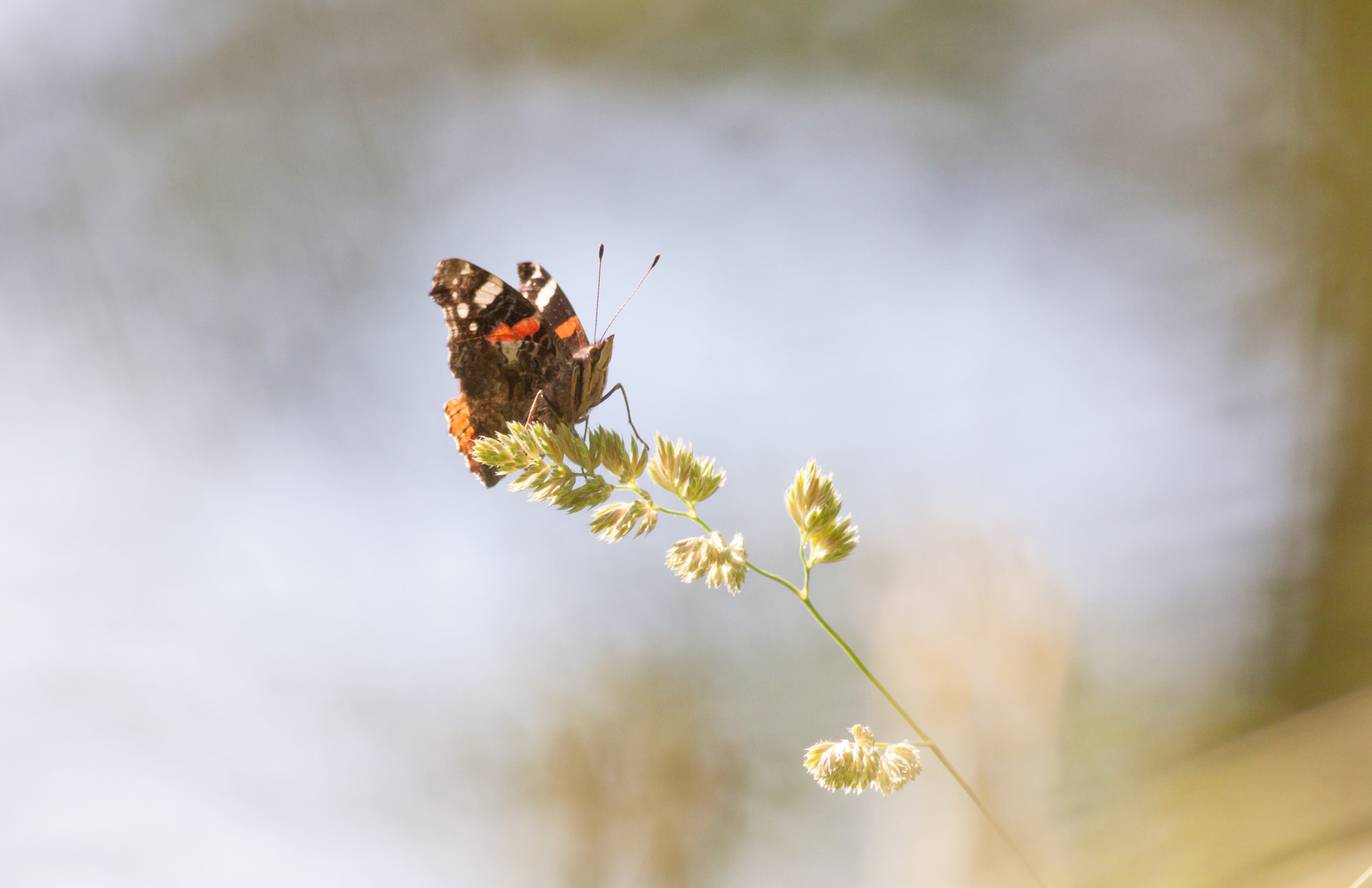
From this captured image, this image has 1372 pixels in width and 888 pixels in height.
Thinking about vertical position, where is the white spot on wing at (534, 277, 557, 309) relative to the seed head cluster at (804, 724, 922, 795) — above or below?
above

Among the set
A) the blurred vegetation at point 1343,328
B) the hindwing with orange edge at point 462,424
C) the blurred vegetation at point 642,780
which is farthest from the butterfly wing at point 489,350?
the blurred vegetation at point 642,780

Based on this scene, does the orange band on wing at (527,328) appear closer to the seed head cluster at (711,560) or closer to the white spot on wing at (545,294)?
the white spot on wing at (545,294)

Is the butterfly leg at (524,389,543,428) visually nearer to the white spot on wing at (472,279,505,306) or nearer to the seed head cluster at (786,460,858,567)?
the white spot on wing at (472,279,505,306)

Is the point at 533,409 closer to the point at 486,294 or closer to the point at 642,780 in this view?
the point at 486,294

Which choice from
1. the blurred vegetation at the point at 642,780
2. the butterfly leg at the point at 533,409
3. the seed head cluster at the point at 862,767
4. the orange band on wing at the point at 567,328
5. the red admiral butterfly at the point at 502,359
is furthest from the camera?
the blurred vegetation at the point at 642,780

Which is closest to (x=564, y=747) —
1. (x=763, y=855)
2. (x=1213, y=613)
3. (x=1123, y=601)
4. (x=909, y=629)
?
(x=763, y=855)

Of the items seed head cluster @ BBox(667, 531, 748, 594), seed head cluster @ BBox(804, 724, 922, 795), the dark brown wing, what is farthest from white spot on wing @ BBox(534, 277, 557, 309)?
seed head cluster @ BBox(804, 724, 922, 795)

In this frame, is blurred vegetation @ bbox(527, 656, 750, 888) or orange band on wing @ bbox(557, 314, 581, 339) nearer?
orange band on wing @ bbox(557, 314, 581, 339)

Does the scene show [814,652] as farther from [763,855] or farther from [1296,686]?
[1296,686]
